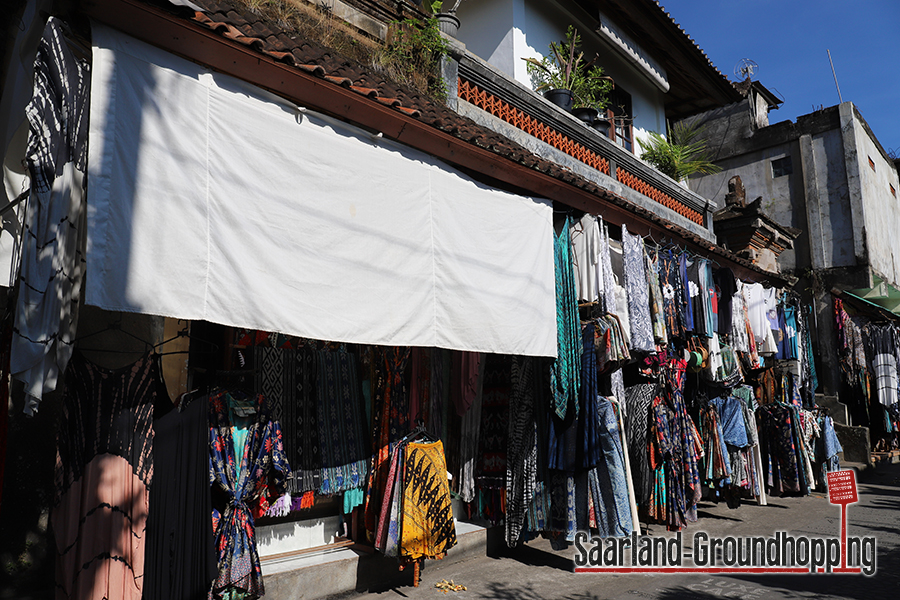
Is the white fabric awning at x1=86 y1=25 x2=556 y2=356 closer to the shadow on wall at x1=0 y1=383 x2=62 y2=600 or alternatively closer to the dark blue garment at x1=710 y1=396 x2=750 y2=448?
the shadow on wall at x1=0 y1=383 x2=62 y2=600

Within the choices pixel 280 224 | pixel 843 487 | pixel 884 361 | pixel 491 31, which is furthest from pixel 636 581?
pixel 884 361

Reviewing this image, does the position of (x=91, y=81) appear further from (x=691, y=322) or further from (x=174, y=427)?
(x=691, y=322)

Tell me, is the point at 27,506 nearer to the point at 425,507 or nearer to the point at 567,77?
the point at 425,507

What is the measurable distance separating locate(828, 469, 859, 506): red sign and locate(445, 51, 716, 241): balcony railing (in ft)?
17.1

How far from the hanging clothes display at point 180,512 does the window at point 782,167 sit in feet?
61.5

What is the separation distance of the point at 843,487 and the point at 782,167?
15.4 meters

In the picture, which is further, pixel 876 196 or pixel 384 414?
pixel 876 196

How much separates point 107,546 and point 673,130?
15520mm

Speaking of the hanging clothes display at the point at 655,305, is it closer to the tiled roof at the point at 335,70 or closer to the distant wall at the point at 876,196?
the tiled roof at the point at 335,70

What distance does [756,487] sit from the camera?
8750 mm

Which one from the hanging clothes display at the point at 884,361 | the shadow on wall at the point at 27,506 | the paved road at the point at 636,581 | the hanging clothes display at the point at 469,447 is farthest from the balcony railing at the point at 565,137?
the hanging clothes display at the point at 884,361

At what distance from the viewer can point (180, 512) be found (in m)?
3.84

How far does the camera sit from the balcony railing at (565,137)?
24.5ft

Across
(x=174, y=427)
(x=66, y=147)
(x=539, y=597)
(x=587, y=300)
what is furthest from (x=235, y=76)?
(x=539, y=597)
